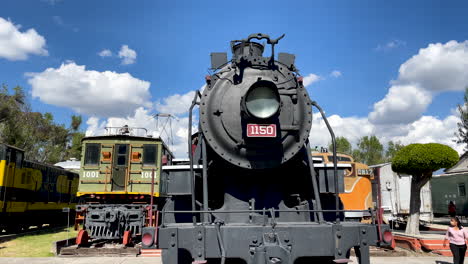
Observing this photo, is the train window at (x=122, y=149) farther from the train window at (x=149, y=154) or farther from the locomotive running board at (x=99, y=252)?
the locomotive running board at (x=99, y=252)

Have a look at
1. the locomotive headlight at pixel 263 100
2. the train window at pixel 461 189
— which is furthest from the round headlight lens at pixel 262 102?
the train window at pixel 461 189

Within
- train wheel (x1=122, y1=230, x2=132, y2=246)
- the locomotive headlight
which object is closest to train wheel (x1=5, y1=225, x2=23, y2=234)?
train wheel (x1=122, y1=230, x2=132, y2=246)

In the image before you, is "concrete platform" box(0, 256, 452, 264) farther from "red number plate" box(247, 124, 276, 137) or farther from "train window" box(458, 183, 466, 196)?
"train window" box(458, 183, 466, 196)

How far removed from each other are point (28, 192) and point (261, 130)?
40.1 ft

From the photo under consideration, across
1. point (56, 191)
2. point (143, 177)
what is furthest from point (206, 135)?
point (56, 191)

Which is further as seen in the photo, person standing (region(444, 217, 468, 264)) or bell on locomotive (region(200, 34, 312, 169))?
person standing (region(444, 217, 468, 264))

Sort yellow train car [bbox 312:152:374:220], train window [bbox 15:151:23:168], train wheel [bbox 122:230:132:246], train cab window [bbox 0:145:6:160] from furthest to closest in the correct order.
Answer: train window [bbox 15:151:23:168], train cab window [bbox 0:145:6:160], yellow train car [bbox 312:152:374:220], train wheel [bbox 122:230:132:246]

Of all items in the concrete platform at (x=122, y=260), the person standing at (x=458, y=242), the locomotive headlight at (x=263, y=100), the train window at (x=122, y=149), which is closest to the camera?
the locomotive headlight at (x=263, y=100)

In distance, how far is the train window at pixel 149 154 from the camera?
37.0 ft

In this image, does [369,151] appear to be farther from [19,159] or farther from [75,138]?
[19,159]

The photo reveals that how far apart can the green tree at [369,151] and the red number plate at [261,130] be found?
49.6 m

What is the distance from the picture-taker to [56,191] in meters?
16.3

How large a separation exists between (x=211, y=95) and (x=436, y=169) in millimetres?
9084

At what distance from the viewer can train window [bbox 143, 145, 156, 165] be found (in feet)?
37.0
